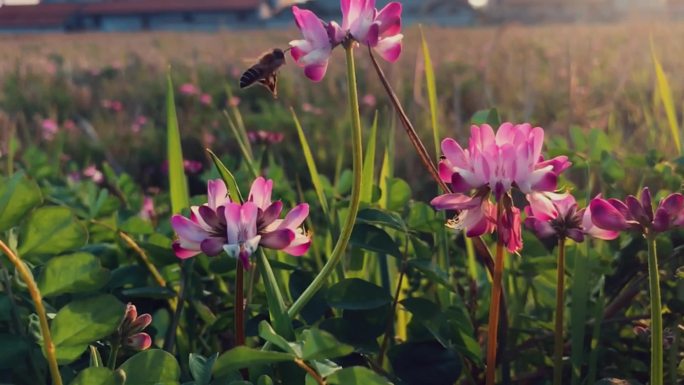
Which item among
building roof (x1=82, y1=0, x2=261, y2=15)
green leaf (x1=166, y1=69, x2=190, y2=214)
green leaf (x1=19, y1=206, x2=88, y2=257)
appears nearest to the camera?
green leaf (x1=19, y1=206, x2=88, y2=257)

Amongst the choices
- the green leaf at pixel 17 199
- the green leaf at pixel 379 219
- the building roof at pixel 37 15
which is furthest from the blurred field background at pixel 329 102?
the building roof at pixel 37 15

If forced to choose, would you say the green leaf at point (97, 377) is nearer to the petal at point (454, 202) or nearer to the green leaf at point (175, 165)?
the petal at point (454, 202)

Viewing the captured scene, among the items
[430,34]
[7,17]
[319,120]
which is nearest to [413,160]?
[319,120]

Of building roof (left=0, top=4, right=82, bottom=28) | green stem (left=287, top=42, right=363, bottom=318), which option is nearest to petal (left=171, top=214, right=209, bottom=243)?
green stem (left=287, top=42, right=363, bottom=318)

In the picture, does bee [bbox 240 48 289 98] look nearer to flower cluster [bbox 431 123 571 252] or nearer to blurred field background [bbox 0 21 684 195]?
flower cluster [bbox 431 123 571 252]

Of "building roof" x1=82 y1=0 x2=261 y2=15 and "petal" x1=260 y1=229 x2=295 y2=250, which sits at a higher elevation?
"petal" x1=260 y1=229 x2=295 y2=250

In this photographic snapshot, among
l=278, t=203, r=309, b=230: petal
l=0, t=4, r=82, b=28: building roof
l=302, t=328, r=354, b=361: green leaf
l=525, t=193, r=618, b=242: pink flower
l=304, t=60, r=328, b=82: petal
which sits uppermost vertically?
l=304, t=60, r=328, b=82: petal
